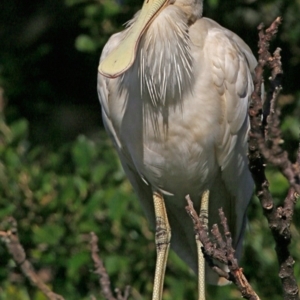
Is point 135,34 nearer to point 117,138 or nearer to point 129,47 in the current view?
point 129,47

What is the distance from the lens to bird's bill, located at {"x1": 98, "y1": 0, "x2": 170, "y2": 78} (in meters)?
2.15

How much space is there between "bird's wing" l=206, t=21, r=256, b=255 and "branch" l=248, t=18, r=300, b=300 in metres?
0.87

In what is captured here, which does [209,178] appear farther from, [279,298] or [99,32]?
[99,32]

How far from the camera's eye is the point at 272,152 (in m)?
1.58

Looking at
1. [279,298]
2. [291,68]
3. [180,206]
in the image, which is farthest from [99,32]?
[279,298]

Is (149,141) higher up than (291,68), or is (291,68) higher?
(149,141)

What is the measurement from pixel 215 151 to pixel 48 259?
3.28 ft

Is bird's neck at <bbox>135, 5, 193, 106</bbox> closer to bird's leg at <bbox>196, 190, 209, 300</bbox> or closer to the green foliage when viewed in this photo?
bird's leg at <bbox>196, 190, 209, 300</bbox>

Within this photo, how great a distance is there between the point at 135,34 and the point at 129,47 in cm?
13

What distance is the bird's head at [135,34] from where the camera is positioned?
2.16 meters

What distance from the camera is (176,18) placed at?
8.61 ft

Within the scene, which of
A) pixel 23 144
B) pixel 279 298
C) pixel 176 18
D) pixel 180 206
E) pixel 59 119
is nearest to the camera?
pixel 176 18

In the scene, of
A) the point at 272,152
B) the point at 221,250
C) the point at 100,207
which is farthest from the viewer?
the point at 100,207

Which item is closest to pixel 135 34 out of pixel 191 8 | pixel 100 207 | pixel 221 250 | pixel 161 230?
pixel 191 8
